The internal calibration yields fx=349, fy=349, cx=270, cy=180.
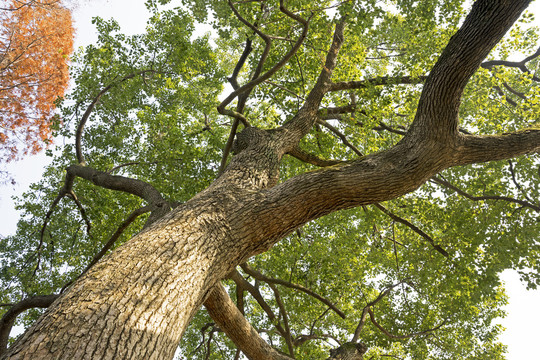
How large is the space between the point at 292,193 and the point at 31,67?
12637 mm

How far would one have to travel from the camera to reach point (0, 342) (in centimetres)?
714

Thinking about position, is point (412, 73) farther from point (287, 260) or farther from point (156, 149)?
point (156, 149)

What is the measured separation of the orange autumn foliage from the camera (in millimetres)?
11516

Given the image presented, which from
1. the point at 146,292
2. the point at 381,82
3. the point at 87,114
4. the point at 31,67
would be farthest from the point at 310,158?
the point at 31,67

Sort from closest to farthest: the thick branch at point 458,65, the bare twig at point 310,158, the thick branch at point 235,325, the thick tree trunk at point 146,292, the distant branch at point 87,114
A: 1. the thick tree trunk at point 146,292
2. the thick branch at point 458,65
3. the thick branch at point 235,325
4. the bare twig at point 310,158
5. the distant branch at point 87,114

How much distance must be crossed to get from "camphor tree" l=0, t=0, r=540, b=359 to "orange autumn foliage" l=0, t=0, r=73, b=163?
139 inches

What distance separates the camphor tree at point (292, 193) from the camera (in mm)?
3016

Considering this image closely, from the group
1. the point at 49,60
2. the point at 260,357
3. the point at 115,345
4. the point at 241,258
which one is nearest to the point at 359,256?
the point at 260,357

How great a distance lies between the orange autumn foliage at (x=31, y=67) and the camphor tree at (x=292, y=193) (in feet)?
11.6

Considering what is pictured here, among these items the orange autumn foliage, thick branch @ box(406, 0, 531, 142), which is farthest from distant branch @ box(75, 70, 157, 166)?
thick branch @ box(406, 0, 531, 142)

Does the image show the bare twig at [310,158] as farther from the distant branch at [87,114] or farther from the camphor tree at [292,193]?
the distant branch at [87,114]

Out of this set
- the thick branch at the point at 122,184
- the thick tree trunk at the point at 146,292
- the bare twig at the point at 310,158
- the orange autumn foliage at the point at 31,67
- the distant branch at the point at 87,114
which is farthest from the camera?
the orange autumn foliage at the point at 31,67

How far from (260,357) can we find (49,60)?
12699mm

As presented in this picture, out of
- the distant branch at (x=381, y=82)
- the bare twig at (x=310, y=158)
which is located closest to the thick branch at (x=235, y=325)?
the bare twig at (x=310, y=158)
